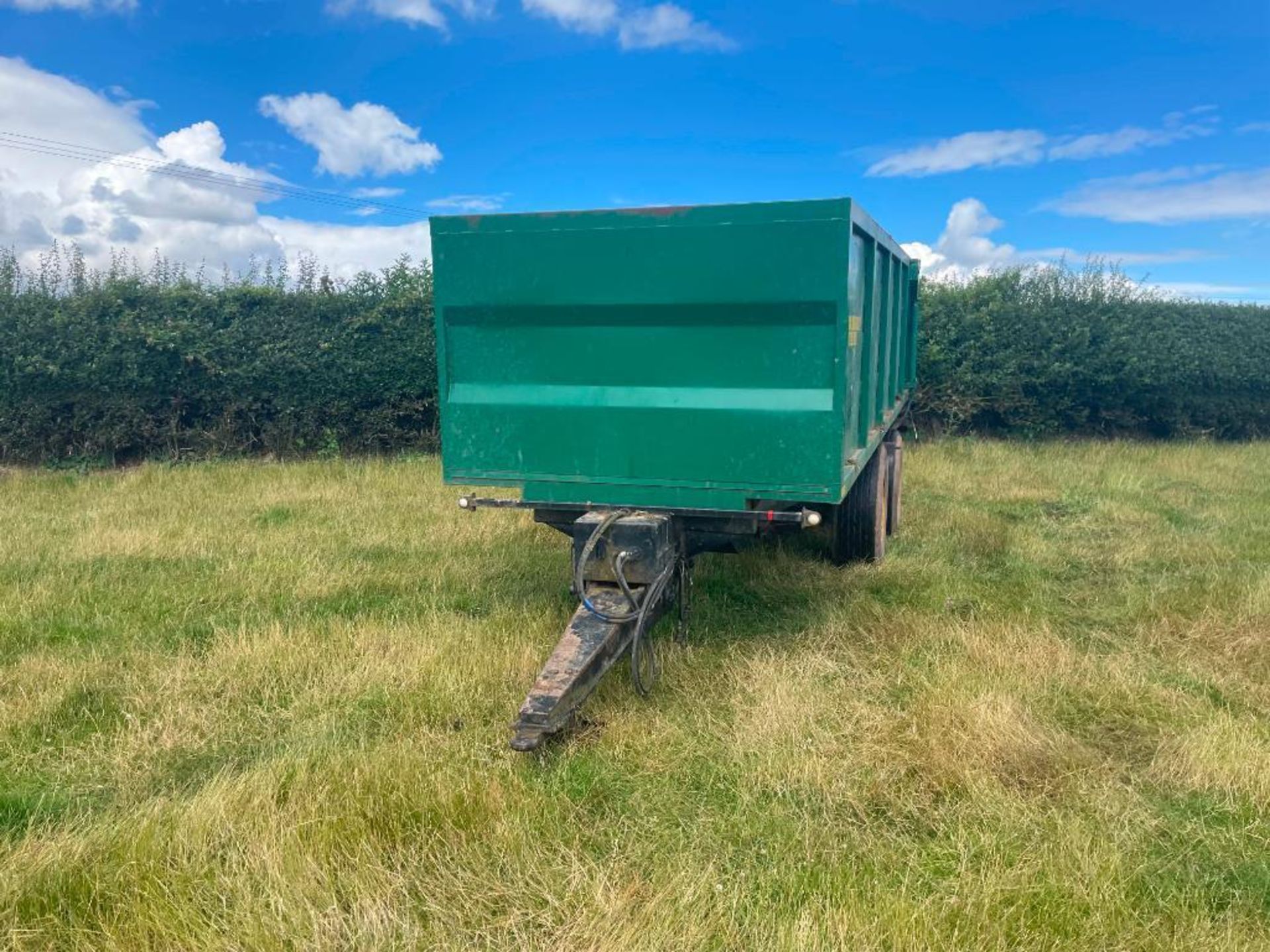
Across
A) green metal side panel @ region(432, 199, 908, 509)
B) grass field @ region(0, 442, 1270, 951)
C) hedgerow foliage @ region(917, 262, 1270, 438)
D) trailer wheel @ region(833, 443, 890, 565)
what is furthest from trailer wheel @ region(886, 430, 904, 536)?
hedgerow foliage @ region(917, 262, 1270, 438)

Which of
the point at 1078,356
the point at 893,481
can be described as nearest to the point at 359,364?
the point at 893,481

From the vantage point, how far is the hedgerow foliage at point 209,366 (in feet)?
33.7

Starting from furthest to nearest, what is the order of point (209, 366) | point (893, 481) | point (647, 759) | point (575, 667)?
1. point (209, 366)
2. point (893, 481)
3. point (575, 667)
4. point (647, 759)

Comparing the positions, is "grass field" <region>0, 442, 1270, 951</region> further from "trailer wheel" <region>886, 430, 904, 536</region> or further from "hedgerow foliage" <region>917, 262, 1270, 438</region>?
"hedgerow foliage" <region>917, 262, 1270, 438</region>

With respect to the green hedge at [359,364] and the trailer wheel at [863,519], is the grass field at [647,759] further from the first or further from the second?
the green hedge at [359,364]

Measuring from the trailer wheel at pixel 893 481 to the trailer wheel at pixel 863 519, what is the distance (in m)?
0.60

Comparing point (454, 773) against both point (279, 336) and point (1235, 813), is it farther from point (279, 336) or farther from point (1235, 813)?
point (279, 336)

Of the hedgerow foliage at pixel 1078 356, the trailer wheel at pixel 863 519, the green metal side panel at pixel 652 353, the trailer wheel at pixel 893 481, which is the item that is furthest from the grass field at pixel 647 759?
the hedgerow foliage at pixel 1078 356

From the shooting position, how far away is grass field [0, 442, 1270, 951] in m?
2.47

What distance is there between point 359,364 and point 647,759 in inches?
350

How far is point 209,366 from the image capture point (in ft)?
35.1

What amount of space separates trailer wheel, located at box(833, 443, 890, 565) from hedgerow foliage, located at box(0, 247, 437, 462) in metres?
6.91

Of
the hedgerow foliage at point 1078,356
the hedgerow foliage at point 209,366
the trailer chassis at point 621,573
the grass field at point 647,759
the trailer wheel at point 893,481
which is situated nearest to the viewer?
the grass field at point 647,759

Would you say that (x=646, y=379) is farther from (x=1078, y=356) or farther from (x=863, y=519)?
(x=1078, y=356)
